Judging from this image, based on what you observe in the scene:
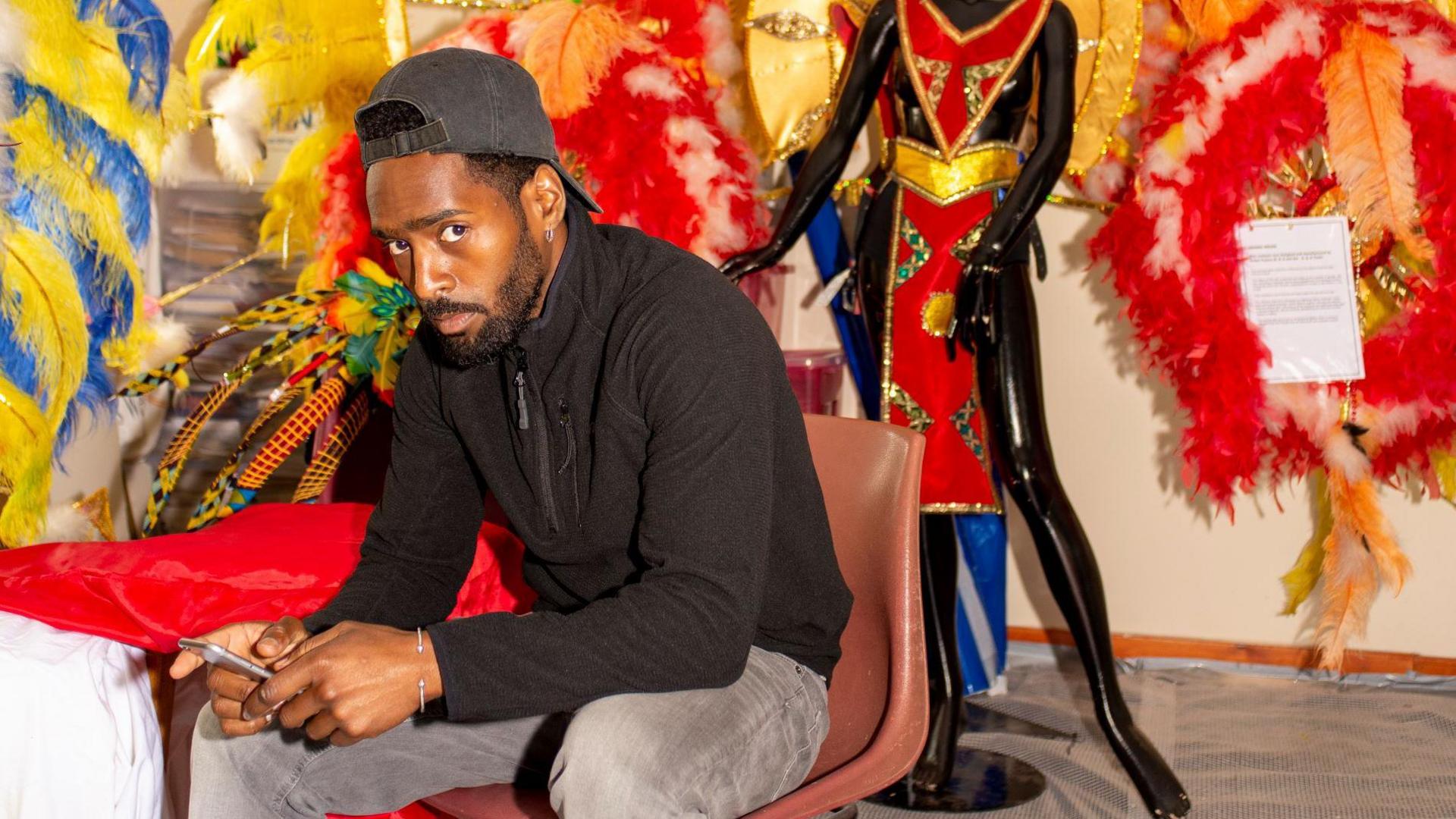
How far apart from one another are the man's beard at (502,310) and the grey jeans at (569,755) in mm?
454

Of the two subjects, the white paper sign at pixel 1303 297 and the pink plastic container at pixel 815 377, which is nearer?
the white paper sign at pixel 1303 297

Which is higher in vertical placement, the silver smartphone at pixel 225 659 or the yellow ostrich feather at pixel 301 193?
the yellow ostrich feather at pixel 301 193

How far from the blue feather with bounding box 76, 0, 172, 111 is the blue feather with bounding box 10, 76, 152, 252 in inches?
5.2

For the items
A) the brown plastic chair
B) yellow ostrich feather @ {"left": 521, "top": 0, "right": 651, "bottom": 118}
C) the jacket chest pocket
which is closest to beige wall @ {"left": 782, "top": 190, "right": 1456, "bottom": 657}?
yellow ostrich feather @ {"left": 521, "top": 0, "right": 651, "bottom": 118}

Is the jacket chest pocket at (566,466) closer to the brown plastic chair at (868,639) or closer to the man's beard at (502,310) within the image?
the man's beard at (502,310)

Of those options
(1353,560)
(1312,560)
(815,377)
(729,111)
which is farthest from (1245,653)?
(729,111)

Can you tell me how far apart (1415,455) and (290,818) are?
8.30 ft

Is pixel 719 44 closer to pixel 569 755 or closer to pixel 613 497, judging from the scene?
pixel 613 497

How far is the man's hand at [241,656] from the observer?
1450 millimetres

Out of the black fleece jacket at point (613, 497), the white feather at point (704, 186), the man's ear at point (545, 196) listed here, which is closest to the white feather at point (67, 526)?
the black fleece jacket at point (613, 497)

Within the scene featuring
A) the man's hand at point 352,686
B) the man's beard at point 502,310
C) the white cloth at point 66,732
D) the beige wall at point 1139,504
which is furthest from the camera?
the beige wall at point 1139,504

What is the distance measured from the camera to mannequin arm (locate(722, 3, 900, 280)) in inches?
108

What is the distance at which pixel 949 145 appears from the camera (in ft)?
8.99

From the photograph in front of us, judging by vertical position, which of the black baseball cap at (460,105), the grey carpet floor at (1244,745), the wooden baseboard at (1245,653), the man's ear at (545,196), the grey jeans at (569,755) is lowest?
the grey carpet floor at (1244,745)
